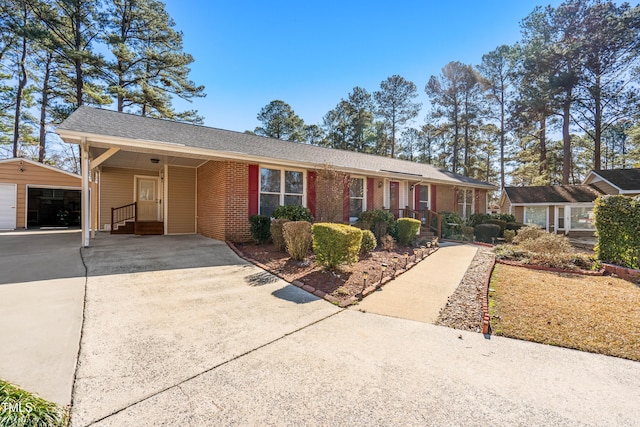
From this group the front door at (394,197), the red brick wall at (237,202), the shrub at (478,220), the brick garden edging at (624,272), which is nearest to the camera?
the brick garden edging at (624,272)

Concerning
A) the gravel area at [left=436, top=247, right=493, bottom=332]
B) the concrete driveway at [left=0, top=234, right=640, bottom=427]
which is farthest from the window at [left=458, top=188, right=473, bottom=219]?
the concrete driveway at [left=0, top=234, right=640, bottom=427]

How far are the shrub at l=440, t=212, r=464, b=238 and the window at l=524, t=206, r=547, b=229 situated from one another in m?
10.00

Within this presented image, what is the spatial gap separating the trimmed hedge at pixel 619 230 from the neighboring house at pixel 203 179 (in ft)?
22.2

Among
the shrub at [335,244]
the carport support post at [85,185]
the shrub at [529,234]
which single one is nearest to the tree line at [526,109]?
the shrub at [529,234]

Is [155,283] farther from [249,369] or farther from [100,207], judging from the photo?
[100,207]

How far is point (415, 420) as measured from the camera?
2.07 m

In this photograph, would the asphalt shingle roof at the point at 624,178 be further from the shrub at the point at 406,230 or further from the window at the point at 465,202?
the shrub at the point at 406,230

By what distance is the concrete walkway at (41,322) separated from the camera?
240 cm

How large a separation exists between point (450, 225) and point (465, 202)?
5443mm

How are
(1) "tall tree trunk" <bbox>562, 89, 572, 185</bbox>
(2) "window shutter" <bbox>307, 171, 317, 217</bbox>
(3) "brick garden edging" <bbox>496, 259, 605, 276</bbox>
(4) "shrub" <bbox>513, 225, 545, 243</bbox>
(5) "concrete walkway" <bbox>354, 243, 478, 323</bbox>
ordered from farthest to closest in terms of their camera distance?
1. (1) "tall tree trunk" <bbox>562, 89, 572, 185</bbox>
2. (2) "window shutter" <bbox>307, 171, 317, 217</bbox>
3. (4) "shrub" <bbox>513, 225, 545, 243</bbox>
4. (3) "brick garden edging" <bbox>496, 259, 605, 276</bbox>
5. (5) "concrete walkway" <bbox>354, 243, 478, 323</bbox>

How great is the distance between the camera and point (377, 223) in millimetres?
10203

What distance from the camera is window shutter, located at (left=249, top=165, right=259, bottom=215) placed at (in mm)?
9211

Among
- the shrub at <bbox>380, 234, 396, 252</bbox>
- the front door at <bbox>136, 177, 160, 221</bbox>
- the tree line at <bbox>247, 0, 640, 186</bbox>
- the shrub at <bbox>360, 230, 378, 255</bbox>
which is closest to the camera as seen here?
the shrub at <bbox>360, 230, 378, 255</bbox>

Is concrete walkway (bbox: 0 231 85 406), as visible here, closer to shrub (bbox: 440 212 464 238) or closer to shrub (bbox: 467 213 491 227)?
shrub (bbox: 440 212 464 238)
